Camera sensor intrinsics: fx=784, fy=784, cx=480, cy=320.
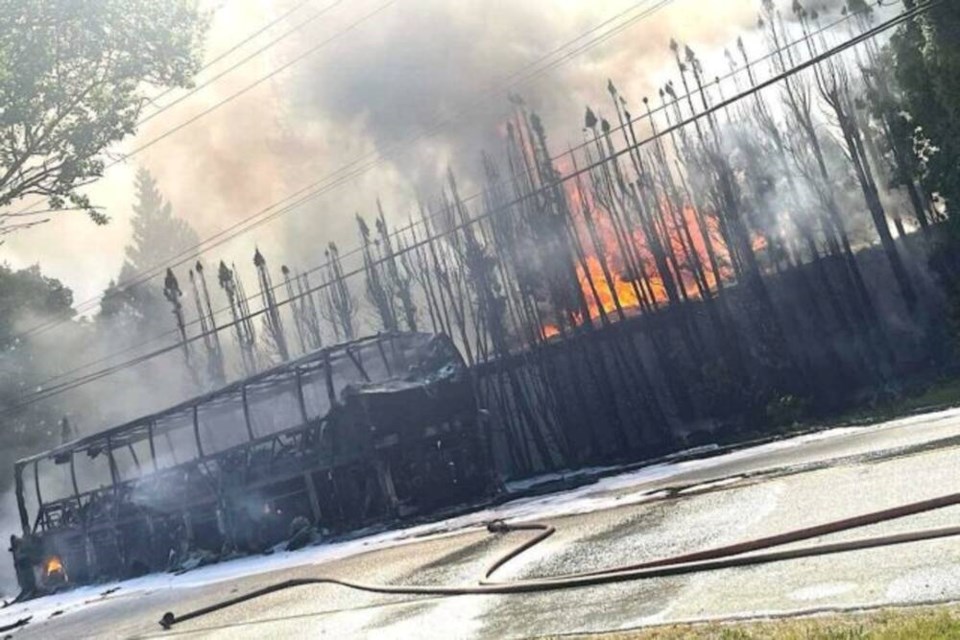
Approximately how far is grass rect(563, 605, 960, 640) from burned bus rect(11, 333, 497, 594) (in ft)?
51.4

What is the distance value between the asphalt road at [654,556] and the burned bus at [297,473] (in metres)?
5.36

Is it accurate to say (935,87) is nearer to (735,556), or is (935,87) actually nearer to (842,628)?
(735,556)

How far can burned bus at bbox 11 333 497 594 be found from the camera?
1969 cm

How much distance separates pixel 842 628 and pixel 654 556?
10.0 feet

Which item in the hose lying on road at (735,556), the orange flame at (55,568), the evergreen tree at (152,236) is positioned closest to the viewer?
the hose lying on road at (735,556)

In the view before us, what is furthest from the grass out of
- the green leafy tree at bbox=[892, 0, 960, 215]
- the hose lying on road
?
the green leafy tree at bbox=[892, 0, 960, 215]

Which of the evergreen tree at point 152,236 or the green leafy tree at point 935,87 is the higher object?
the evergreen tree at point 152,236

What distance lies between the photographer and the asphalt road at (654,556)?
4.60 meters

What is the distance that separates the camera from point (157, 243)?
75.5 metres

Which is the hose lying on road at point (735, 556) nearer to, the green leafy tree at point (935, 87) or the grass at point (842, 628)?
the grass at point (842, 628)

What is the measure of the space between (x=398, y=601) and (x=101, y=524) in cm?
1939

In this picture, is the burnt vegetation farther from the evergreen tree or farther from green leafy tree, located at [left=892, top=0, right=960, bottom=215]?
the evergreen tree

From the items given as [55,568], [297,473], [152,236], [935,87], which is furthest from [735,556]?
[152,236]

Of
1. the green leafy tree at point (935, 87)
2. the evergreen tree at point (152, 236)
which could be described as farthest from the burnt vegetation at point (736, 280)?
the evergreen tree at point (152, 236)
